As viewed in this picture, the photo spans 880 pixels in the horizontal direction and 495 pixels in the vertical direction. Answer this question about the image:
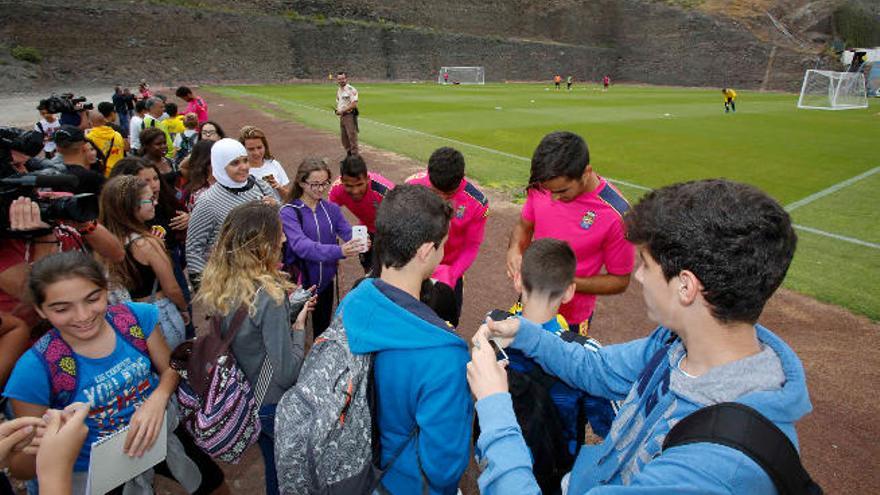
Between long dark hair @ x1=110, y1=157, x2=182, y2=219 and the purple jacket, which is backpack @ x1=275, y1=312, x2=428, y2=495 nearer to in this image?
the purple jacket

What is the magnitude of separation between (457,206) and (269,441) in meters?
2.25

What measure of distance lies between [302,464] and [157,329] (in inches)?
54.7

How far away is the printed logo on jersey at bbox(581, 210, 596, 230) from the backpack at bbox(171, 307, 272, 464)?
2.19 meters

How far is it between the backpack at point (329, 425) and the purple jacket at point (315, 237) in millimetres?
2228

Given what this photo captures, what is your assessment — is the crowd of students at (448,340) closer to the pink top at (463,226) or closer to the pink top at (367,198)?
the pink top at (463,226)

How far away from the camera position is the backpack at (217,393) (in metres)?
2.39

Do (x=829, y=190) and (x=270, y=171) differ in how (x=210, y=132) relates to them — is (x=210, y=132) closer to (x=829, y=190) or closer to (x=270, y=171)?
(x=270, y=171)

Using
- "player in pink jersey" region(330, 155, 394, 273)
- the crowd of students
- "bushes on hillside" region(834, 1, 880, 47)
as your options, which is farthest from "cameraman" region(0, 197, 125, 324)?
"bushes on hillside" region(834, 1, 880, 47)

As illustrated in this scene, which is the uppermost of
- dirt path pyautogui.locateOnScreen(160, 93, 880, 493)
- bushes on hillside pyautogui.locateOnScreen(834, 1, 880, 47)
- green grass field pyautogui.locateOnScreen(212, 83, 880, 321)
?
bushes on hillside pyautogui.locateOnScreen(834, 1, 880, 47)

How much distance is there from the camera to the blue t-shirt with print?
2.17 metres

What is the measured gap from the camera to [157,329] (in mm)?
2658

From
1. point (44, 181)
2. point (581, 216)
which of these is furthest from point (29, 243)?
point (581, 216)

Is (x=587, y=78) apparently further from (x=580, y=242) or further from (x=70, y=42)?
(x=580, y=242)

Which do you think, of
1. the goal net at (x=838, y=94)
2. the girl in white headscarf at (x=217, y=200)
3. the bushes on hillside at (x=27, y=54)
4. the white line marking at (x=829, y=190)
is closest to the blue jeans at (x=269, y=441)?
the girl in white headscarf at (x=217, y=200)
